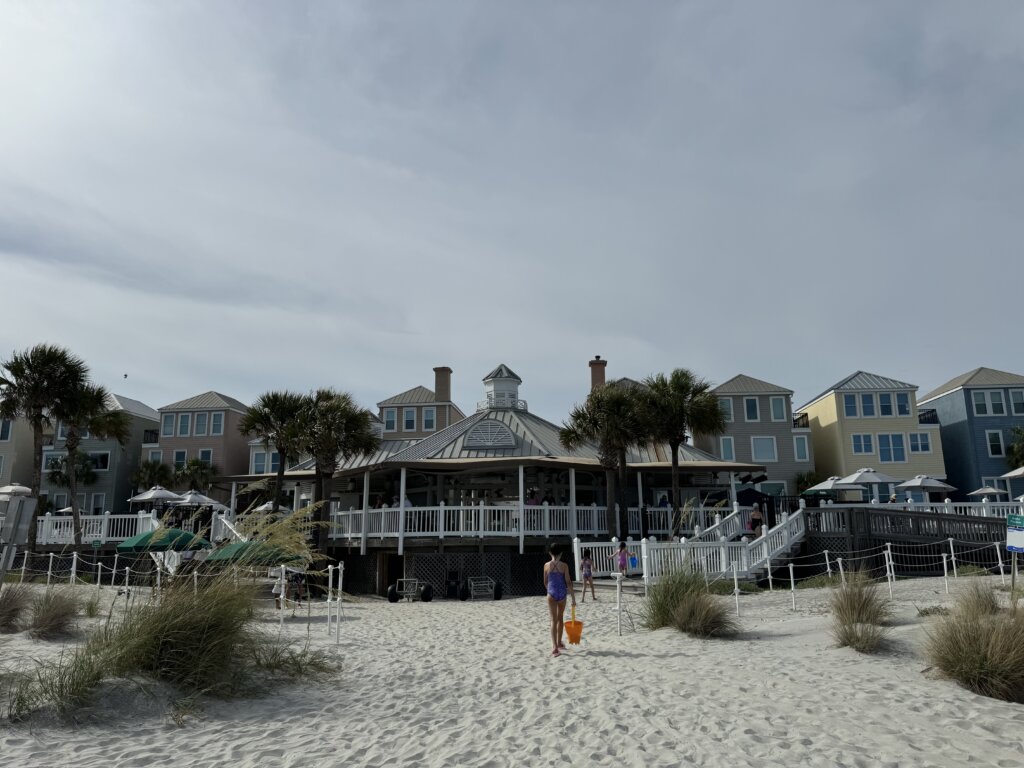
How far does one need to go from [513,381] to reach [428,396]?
582 inches

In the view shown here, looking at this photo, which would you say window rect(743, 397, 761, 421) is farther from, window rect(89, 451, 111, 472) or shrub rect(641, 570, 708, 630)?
window rect(89, 451, 111, 472)

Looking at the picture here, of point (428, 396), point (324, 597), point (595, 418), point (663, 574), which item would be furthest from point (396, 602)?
point (428, 396)

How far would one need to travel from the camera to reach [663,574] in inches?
505

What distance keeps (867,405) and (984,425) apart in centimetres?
589

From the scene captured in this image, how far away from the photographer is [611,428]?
23.8 meters

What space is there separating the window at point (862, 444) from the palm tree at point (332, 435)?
24.2 meters

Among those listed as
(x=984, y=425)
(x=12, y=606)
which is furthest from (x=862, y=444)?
Result: (x=12, y=606)

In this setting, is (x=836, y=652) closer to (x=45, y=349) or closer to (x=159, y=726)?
(x=159, y=726)

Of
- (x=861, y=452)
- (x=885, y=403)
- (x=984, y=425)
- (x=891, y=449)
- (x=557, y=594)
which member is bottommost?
(x=557, y=594)

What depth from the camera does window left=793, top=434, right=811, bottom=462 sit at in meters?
38.3

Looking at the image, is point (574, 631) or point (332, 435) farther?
point (332, 435)

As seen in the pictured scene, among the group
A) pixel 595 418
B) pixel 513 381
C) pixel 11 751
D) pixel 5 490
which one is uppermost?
pixel 513 381

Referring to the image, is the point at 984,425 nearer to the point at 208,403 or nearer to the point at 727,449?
the point at 727,449

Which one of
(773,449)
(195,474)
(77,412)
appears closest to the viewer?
(77,412)
